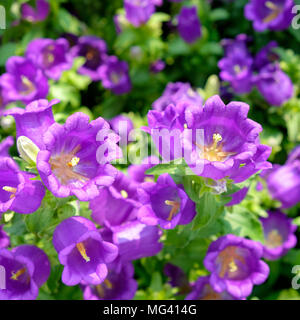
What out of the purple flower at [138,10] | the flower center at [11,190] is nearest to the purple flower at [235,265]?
the flower center at [11,190]

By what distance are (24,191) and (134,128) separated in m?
1.79

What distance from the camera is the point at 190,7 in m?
4.20

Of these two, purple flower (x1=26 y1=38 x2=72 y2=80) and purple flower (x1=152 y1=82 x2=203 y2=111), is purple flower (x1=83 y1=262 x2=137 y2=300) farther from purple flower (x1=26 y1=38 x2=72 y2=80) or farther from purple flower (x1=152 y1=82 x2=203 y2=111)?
purple flower (x1=26 y1=38 x2=72 y2=80)

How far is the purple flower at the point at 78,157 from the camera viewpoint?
2.03m

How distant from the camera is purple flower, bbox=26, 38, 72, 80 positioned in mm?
3668

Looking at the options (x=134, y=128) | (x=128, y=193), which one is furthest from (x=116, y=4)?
(x=128, y=193)

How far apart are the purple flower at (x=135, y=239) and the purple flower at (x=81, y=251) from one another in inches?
7.7

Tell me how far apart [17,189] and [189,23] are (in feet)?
8.89

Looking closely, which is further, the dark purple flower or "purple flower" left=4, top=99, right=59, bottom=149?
the dark purple flower

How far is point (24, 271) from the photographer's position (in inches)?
94.3

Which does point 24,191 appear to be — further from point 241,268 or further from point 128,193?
point 241,268

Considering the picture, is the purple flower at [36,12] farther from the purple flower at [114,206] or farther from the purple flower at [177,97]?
the purple flower at [114,206]

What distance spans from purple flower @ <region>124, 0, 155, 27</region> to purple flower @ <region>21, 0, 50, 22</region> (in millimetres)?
746

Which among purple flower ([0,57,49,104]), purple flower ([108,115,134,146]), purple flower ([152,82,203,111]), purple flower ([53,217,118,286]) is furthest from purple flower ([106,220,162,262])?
purple flower ([0,57,49,104])
